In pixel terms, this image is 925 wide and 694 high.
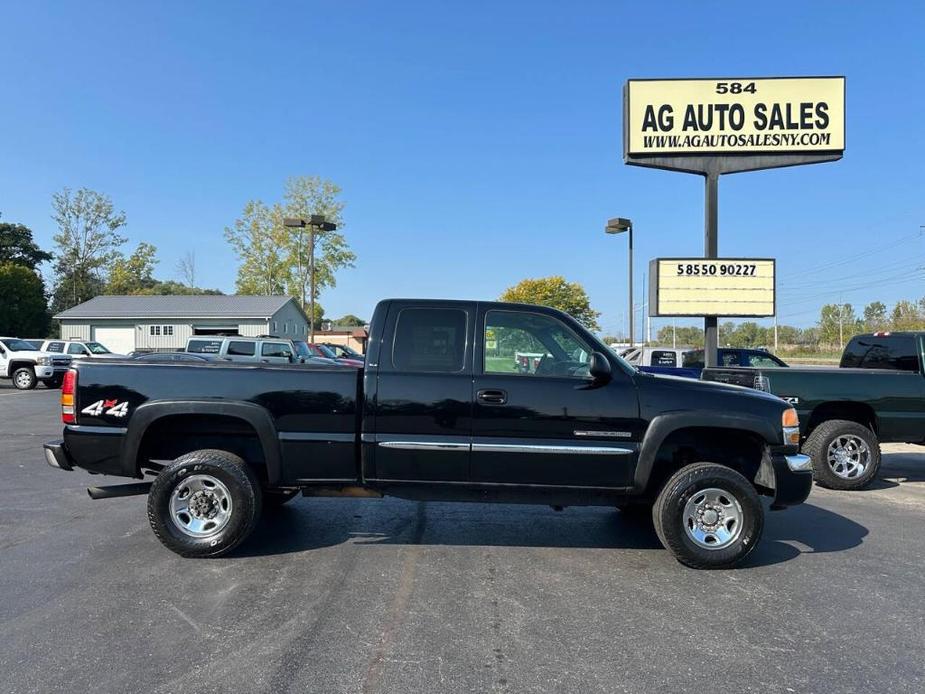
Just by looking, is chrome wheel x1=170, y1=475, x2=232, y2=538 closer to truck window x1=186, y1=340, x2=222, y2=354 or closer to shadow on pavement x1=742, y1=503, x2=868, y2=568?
shadow on pavement x1=742, y1=503, x2=868, y2=568

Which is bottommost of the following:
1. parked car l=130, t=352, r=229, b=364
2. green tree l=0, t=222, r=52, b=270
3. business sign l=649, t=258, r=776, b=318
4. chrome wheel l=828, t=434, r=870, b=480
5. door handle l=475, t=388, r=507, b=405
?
chrome wheel l=828, t=434, r=870, b=480

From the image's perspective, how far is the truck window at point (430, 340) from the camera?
4762 mm

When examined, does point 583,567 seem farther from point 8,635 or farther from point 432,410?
point 8,635

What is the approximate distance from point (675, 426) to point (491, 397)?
55.8 inches

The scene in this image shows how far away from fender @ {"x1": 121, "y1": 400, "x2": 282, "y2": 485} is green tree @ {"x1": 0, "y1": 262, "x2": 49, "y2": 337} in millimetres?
51103

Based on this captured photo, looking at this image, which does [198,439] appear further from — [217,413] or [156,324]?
[156,324]

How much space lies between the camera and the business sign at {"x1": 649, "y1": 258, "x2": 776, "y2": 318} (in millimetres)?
11773

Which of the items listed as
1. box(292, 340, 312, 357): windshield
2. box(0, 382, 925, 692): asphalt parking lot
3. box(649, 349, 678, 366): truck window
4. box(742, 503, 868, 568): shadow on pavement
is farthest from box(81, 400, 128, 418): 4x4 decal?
box(292, 340, 312, 357): windshield

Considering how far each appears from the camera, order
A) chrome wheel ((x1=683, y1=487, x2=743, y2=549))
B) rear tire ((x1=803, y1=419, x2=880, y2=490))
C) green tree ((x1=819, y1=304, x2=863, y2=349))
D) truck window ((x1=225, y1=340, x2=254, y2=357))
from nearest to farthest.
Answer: chrome wheel ((x1=683, y1=487, x2=743, y2=549)) < rear tire ((x1=803, y1=419, x2=880, y2=490)) < truck window ((x1=225, y1=340, x2=254, y2=357)) < green tree ((x1=819, y1=304, x2=863, y2=349))

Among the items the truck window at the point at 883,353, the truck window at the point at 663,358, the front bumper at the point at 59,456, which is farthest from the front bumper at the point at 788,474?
the truck window at the point at 663,358

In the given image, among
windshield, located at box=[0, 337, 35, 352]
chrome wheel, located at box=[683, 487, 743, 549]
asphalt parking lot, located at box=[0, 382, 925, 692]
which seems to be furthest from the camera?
windshield, located at box=[0, 337, 35, 352]

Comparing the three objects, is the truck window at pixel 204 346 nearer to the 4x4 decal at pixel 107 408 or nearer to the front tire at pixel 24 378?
the front tire at pixel 24 378

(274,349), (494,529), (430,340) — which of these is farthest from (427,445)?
(274,349)

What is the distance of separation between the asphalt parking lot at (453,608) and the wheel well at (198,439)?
749mm
